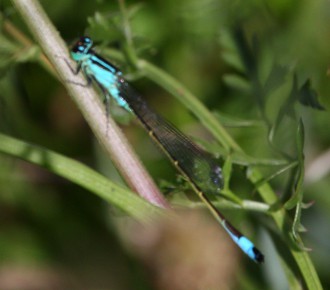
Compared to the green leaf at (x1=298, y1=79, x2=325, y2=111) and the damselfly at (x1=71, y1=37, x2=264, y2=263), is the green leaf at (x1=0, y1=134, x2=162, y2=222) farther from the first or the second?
the green leaf at (x1=298, y1=79, x2=325, y2=111)

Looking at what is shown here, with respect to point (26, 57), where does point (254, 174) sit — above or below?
below

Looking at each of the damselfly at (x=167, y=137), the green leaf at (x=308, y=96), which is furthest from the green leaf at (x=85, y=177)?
the green leaf at (x=308, y=96)

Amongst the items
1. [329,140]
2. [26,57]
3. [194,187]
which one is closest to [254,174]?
[194,187]

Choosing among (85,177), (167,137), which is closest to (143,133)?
(167,137)

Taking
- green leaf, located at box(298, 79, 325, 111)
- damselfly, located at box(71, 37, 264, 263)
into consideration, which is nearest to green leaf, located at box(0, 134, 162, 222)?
damselfly, located at box(71, 37, 264, 263)

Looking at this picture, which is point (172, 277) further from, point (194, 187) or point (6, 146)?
point (6, 146)

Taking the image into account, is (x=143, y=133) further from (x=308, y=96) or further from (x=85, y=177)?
(x=85, y=177)
